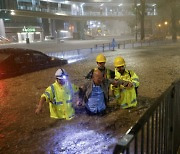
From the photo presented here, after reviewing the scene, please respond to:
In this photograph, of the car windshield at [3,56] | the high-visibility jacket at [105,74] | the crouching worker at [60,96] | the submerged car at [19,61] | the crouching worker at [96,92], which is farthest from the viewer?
the submerged car at [19,61]

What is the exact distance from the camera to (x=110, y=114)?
6.01m

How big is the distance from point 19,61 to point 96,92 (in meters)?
6.85

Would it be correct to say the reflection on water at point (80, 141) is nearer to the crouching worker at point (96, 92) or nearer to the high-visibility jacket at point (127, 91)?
the crouching worker at point (96, 92)

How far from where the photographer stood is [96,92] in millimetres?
5555

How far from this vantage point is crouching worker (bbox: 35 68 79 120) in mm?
5152

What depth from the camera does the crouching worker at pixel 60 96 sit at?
515cm

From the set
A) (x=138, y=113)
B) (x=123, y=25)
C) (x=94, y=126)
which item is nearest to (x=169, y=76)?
(x=138, y=113)

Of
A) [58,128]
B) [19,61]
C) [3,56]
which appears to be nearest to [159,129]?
[58,128]

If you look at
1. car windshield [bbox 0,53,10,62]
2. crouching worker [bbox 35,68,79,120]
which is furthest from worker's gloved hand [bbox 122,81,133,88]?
car windshield [bbox 0,53,10,62]

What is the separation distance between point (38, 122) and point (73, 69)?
8.02 m

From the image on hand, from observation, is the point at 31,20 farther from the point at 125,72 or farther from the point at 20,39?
the point at 125,72

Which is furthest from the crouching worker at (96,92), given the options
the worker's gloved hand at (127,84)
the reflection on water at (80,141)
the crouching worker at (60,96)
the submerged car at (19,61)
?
the submerged car at (19,61)

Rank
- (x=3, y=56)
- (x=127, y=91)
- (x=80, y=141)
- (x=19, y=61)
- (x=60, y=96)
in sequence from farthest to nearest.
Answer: (x=19, y=61) → (x=3, y=56) → (x=127, y=91) → (x=60, y=96) → (x=80, y=141)

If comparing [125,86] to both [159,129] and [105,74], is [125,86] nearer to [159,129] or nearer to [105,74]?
[105,74]
